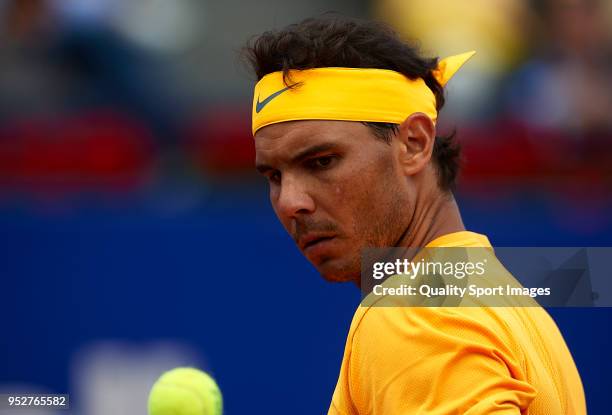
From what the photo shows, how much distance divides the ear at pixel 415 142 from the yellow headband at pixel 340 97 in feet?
0.10

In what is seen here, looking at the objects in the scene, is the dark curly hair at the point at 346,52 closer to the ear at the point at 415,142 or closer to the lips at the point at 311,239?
the ear at the point at 415,142

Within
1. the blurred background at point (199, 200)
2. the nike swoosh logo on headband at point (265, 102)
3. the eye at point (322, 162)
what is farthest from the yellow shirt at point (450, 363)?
the blurred background at point (199, 200)

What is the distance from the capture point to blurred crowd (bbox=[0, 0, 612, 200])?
6566 millimetres

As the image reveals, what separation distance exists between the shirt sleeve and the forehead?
2.00 feet

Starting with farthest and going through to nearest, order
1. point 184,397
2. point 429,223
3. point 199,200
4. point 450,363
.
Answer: point 199,200
point 429,223
point 184,397
point 450,363

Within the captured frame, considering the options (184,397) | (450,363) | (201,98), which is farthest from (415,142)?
(201,98)

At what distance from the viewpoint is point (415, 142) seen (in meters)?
2.85

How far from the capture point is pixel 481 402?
2092mm

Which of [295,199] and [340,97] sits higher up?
[340,97]

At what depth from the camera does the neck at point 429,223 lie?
277 cm

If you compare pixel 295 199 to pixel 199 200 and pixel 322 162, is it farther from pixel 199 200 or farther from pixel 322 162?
pixel 199 200

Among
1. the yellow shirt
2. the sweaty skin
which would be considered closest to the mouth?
the sweaty skin

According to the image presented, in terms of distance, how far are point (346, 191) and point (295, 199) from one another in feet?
0.48

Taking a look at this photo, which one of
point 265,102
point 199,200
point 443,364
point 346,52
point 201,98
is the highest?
point 201,98
